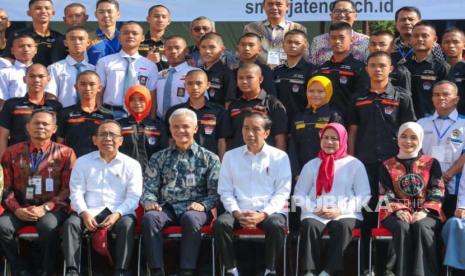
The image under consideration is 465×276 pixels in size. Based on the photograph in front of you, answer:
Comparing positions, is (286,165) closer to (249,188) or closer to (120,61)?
(249,188)

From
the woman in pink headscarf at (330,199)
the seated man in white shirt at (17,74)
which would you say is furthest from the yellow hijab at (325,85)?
the seated man in white shirt at (17,74)

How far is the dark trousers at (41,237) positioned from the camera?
23.1 feet

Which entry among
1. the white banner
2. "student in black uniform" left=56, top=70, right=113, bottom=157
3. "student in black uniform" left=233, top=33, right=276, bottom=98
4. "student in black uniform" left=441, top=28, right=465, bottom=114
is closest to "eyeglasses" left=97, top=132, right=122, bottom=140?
"student in black uniform" left=56, top=70, right=113, bottom=157

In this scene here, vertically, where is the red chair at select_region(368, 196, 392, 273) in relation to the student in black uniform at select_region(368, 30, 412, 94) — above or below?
below

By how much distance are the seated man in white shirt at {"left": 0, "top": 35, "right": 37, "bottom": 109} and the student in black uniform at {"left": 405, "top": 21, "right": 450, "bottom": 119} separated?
3.83 metres

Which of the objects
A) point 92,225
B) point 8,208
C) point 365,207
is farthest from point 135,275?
point 365,207

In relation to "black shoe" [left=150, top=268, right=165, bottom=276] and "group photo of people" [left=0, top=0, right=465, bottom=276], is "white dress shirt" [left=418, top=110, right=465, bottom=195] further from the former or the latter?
"black shoe" [left=150, top=268, right=165, bottom=276]

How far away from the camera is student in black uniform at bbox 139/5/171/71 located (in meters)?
9.09

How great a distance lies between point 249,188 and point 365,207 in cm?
101

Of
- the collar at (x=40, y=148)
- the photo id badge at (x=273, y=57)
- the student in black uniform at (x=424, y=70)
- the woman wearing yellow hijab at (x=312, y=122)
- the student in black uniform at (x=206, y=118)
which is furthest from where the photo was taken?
the photo id badge at (x=273, y=57)

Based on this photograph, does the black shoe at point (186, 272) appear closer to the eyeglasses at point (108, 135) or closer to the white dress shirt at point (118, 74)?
the eyeglasses at point (108, 135)

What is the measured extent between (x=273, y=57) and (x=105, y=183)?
8.48 ft

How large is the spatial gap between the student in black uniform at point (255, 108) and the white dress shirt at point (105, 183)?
1142 mm

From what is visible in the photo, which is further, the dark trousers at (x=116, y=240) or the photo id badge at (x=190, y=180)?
the photo id badge at (x=190, y=180)
